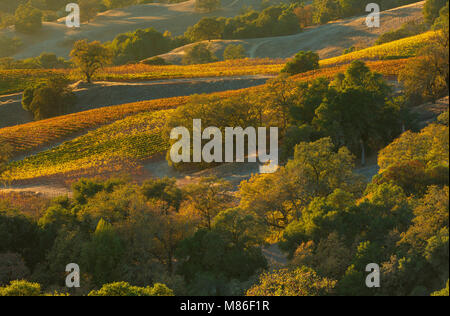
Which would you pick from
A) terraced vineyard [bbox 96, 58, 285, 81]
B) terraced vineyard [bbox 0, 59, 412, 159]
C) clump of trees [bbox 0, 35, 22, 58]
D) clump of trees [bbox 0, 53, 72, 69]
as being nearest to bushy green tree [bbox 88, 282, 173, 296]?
terraced vineyard [bbox 0, 59, 412, 159]

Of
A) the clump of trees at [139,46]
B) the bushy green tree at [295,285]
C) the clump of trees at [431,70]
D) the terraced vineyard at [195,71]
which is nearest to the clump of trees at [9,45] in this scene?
the clump of trees at [139,46]

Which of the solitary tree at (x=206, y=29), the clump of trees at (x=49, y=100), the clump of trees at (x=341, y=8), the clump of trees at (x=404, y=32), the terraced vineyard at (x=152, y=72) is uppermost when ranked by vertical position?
the clump of trees at (x=341, y=8)

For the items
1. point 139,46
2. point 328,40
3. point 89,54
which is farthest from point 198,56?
point 89,54

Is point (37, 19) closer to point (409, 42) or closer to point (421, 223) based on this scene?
point (409, 42)

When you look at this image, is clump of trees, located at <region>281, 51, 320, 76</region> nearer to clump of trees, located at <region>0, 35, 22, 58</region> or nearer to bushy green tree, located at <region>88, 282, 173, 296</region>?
bushy green tree, located at <region>88, 282, 173, 296</region>

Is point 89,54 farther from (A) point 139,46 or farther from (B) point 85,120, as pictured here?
(A) point 139,46

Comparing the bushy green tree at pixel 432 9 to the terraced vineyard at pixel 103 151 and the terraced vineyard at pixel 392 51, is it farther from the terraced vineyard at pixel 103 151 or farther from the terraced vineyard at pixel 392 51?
the terraced vineyard at pixel 103 151
